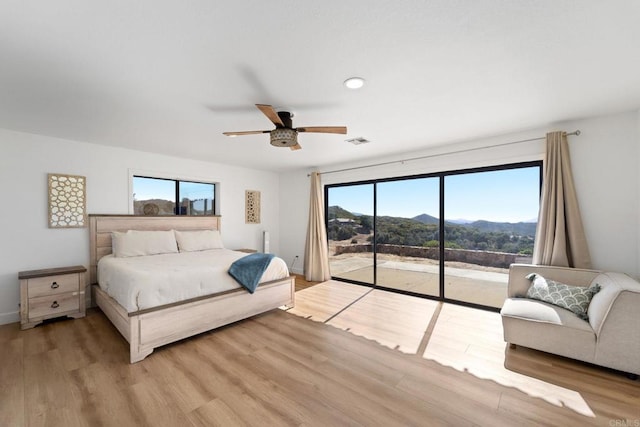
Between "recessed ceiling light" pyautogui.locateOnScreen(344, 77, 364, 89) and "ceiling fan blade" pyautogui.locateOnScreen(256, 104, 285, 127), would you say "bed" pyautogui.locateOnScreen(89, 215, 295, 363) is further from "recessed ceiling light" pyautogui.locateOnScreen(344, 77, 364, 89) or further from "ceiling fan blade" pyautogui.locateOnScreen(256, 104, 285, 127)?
"recessed ceiling light" pyautogui.locateOnScreen(344, 77, 364, 89)

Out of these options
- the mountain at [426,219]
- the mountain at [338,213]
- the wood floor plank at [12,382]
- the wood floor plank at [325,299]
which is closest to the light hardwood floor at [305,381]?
the wood floor plank at [12,382]

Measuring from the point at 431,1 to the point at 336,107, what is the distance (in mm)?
1328

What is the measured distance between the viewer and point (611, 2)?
4.36ft

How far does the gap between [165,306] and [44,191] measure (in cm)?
Answer: 258

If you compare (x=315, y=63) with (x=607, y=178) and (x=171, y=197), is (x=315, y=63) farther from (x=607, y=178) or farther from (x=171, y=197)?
(x=171, y=197)

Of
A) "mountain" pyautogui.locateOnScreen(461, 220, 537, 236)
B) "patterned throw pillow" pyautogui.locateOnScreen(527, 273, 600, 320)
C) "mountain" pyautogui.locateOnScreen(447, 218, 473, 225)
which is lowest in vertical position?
"patterned throw pillow" pyautogui.locateOnScreen(527, 273, 600, 320)

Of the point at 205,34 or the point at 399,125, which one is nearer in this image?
the point at 205,34

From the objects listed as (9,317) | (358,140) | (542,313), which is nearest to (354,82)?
(358,140)

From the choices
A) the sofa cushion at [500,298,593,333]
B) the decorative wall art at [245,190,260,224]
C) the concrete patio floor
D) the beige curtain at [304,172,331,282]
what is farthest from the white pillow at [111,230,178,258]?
the sofa cushion at [500,298,593,333]

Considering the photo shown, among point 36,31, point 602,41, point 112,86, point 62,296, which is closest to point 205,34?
point 36,31

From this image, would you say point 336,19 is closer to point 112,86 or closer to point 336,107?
point 336,107

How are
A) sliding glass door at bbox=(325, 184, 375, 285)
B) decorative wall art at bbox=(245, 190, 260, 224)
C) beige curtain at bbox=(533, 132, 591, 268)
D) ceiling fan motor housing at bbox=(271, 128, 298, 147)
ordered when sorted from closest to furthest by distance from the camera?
ceiling fan motor housing at bbox=(271, 128, 298, 147), beige curtain at bbox=(533, 132, 591, 268), sliding glass door at bbox=(325, 184, 375, 285), decorative wall art at bbox=(245, 190, 260, 224)

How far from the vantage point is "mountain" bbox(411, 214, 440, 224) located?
4.20 m

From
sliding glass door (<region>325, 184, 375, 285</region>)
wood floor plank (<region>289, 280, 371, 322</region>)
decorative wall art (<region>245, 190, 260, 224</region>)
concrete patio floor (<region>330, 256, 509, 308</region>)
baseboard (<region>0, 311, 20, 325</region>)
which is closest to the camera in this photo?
baseboard (<region>0, 311, 20, 325</region>)
